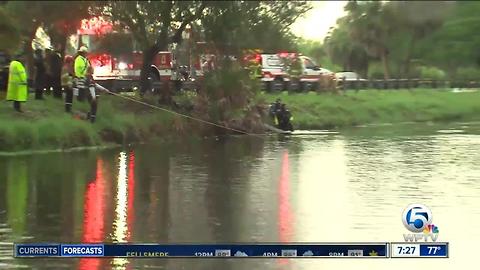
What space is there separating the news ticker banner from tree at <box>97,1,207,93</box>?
51.8ft

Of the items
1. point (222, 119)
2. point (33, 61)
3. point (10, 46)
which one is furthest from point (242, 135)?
point (10, 46)

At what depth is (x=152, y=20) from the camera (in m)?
26.3

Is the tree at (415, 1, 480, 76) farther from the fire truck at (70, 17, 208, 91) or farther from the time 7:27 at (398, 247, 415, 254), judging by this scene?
the fire truck at (70, 17, 208, 91)

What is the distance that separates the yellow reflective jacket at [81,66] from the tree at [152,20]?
173 cm

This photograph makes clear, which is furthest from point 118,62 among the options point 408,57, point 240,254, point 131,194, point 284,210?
point 240,254

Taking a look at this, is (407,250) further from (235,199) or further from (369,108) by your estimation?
(369,108)

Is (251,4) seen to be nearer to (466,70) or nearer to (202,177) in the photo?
(202,177)

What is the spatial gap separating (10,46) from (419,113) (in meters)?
24.4

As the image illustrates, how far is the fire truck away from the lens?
23484 mm

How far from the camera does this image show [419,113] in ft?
136

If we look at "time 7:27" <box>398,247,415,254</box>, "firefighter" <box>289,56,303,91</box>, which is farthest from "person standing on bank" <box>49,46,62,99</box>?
"time 7:27" <box>398,247,415,254</box>

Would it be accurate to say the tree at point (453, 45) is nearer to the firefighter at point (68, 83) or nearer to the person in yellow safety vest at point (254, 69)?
the firefighter at point (68, 83)

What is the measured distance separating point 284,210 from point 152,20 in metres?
15.3

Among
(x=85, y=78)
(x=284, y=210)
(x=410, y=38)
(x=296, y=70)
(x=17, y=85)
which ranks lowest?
(x=284, y=210)
